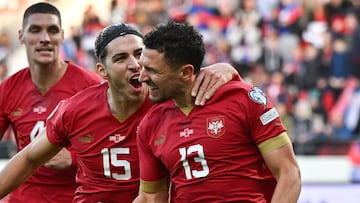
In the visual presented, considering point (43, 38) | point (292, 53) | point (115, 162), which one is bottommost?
point (292, 53)

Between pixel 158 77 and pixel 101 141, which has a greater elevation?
pixel 158 77

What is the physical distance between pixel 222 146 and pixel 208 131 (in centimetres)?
13

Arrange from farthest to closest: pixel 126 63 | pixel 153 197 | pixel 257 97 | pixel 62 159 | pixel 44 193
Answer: pixel 44 193 → pixel 62 159 → pixel 126 63 → pixel 153 197 → pixel 257 97

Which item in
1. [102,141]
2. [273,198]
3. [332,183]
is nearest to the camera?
[273,198]

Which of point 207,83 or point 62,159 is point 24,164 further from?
point 207,83

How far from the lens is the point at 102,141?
7.11 meters

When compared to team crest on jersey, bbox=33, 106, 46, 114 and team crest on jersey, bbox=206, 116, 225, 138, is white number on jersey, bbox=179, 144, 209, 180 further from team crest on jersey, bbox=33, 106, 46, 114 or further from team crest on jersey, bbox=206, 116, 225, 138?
team crest on jersey, bbox=33, 106, 46, 114

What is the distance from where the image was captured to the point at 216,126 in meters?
6.10

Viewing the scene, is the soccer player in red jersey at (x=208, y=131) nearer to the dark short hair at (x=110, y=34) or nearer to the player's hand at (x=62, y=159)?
the dark short hair at (x=110, y=34)

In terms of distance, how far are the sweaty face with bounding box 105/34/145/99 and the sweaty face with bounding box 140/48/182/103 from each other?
0.65 m

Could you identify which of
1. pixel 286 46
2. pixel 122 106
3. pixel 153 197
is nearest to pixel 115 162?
pixel 122 106

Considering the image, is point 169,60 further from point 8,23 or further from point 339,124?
point 8,23

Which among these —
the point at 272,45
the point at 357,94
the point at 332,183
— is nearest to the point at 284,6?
the point at 272,45

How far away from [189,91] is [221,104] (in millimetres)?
220
